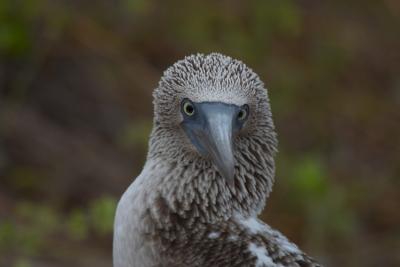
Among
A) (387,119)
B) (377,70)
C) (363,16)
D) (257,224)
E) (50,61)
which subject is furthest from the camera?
(363,16)

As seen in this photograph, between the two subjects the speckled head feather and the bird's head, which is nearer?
the bird's head

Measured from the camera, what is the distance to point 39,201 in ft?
34.0

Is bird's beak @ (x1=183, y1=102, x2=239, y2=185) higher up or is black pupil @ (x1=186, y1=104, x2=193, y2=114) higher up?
black pupil @ (x1=186, y1=104, x2=193, y2=114)

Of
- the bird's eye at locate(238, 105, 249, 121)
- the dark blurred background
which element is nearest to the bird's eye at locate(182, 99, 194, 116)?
the bird's eye at locate(238, 105, 249, 121)

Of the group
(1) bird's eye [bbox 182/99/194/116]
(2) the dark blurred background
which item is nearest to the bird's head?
(1) bird's eye [bbox 182/99/194/116]

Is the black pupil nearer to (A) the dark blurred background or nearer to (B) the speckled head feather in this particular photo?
(B) the speckled head feather

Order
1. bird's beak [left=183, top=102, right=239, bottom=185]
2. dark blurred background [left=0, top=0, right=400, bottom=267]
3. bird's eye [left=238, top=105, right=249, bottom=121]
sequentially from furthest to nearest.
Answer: dark blurred background [left=0, top=0, right=400, bottom=267] → bird's eye [left=238, top=105, right=249, bottom=121] → bird's beak [left=183, top=102, right=239, bottom=185]

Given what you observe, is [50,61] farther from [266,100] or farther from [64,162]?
[266,100]

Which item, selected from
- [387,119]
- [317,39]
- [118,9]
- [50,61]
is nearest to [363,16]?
[387,119]

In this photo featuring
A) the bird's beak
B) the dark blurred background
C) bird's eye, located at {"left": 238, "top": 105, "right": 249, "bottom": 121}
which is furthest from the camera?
the dark blurred background

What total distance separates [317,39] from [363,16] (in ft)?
12.9

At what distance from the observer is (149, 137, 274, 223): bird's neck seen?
521cm

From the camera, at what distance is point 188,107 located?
17.0 feet

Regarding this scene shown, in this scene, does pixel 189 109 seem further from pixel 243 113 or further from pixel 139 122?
→ pixel 139 122
